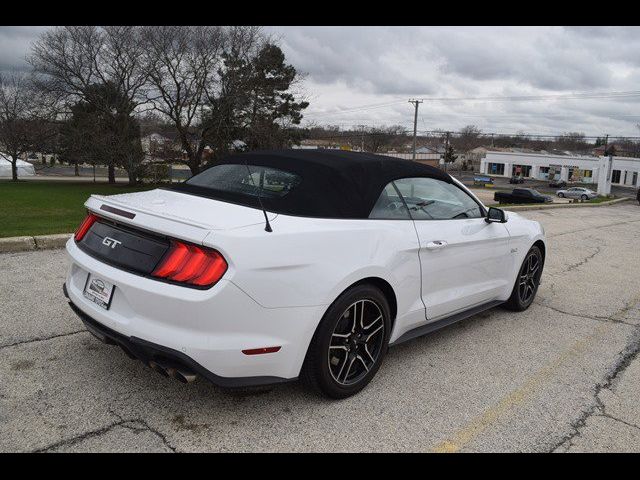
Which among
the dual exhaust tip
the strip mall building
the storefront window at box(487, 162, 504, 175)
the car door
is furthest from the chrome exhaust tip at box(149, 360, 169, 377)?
the storefront window at box(487, 162, 504, 175)

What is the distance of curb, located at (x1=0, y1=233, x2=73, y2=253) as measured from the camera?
20.6 ft

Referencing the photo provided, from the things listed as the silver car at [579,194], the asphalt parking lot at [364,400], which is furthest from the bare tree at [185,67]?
the silver car at [579,194]

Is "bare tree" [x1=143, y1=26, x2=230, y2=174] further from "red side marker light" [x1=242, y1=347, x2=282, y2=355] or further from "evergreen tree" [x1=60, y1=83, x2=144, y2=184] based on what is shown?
"red side marker light" [x1=242, y1=347, x2=282, y2=355]

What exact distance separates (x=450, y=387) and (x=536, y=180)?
3782 inches

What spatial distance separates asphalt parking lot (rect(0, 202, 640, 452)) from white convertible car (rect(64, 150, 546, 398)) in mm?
298

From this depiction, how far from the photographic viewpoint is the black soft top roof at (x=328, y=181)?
303cm

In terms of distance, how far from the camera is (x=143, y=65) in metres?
31.8

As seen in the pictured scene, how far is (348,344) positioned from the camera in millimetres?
3047

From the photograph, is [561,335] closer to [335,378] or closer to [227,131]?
[335,378]

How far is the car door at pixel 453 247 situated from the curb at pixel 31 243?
508 cm

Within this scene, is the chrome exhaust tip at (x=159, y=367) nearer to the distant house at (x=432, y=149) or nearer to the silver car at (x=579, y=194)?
the silver car at (x=579, y=194)

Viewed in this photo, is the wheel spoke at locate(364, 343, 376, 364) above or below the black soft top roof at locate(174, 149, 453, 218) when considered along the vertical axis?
below

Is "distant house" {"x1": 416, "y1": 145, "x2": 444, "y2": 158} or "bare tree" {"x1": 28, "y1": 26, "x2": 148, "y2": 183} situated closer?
"bare tree" {"x1": 28, "y1": 26, "x2": 148, "y2": 183}

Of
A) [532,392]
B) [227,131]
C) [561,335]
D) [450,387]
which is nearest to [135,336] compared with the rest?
[450,387]
